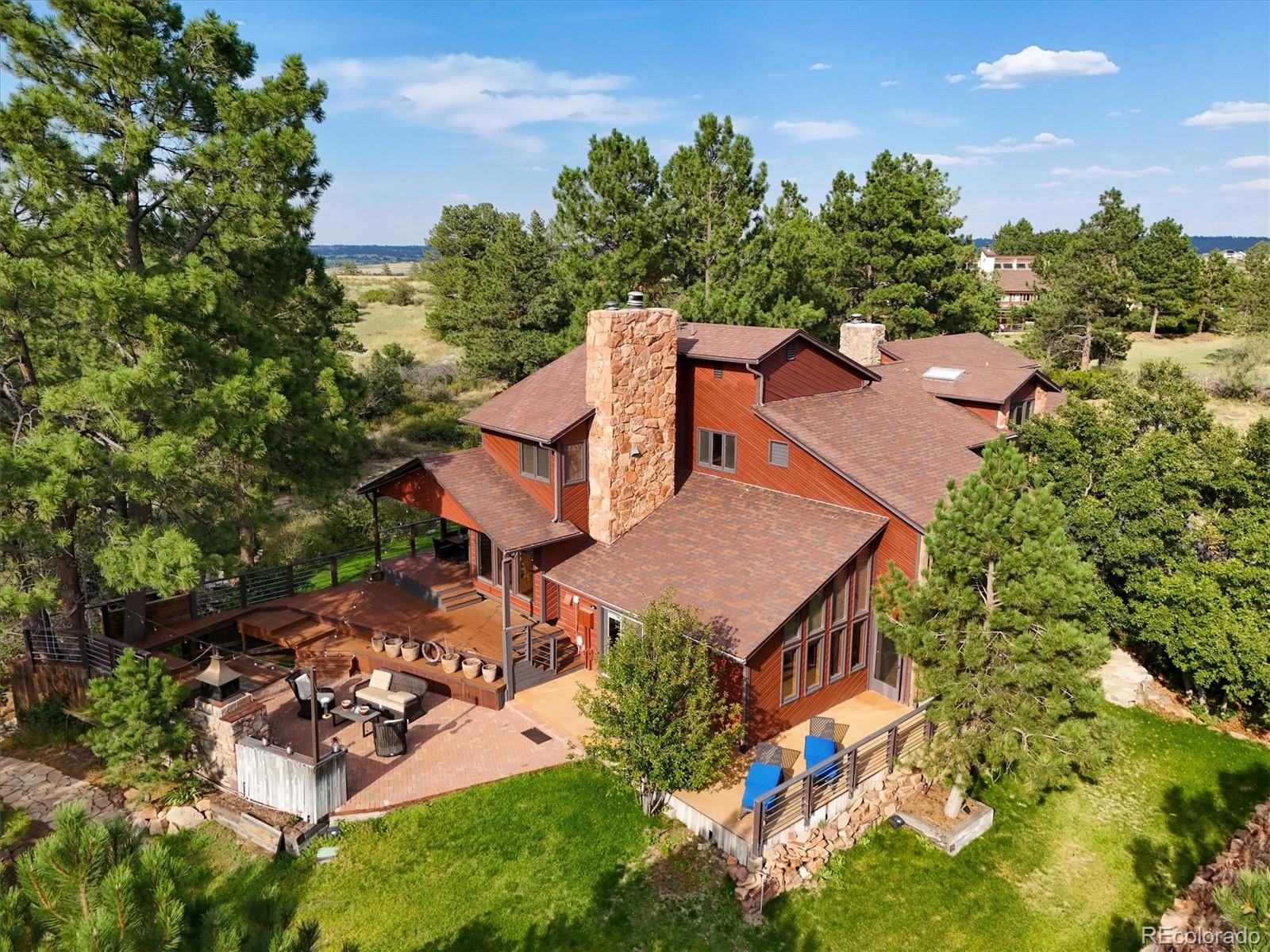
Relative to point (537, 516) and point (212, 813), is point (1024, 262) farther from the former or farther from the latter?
point (212, 813)

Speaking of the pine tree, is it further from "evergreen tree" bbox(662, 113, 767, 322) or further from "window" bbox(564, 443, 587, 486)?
"evergreen tree" bbox(662, 113, 767, 322)

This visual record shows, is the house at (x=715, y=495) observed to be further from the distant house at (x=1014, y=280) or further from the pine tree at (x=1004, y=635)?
the distant house at (x=1014, y=280)

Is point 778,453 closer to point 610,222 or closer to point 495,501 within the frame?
point 495,501

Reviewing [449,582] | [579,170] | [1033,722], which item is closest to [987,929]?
[1033,722]

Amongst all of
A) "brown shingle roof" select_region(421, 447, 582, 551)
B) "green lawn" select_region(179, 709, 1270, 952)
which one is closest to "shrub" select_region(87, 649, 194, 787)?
"green lawn" select_region(179, 709, 1270, 952)

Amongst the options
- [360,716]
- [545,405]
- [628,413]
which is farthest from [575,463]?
[360,716]
